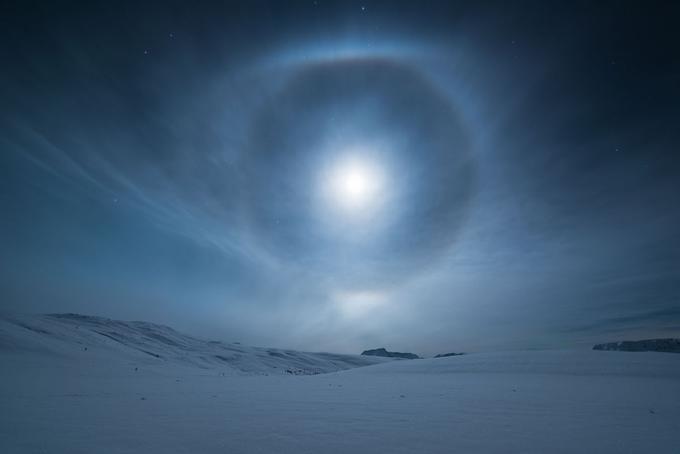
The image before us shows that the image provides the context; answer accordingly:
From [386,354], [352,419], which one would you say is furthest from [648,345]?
[386,354]

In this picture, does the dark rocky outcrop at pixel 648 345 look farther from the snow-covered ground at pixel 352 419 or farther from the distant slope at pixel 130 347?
the snow-covered ground at pixel 352 419

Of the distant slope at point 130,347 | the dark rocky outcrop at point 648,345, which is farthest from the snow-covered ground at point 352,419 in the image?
the dark rocky outcrop at point 648,345

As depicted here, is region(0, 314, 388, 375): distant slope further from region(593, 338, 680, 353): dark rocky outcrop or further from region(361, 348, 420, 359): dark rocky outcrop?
region(361, 348, 420, 359): dark rocky outcrop

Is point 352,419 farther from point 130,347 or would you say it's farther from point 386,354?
point 386,354

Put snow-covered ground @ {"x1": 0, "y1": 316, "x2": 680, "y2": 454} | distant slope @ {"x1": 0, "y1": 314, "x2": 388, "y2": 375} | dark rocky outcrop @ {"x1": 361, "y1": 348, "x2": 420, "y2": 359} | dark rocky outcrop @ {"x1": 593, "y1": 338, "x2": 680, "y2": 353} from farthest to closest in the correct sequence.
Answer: dark rocky outcrop @ {"x1": 361, "y1": 348, "x2": 420, "y2": 359} → dark rocky outcrop @ {"x1": 593, "y1": 338, "x2": 680, "y2": 353} → distant slope @ {"x1": 0, "y1": 314, "x2": 388, "y2": 375} → snow-covered ground @ {"x1": 0, "y1": 316, "x2": 680, "y2": 454}

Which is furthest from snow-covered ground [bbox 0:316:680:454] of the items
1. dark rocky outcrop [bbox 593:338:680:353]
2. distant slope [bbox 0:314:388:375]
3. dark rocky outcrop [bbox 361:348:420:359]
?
dark rocky outcrop [bbox 361:348:420:359]

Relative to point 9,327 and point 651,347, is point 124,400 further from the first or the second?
point 651,347

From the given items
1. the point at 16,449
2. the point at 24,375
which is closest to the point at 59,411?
the point at 16,449

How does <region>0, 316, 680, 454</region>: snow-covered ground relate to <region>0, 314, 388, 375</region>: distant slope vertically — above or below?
below
